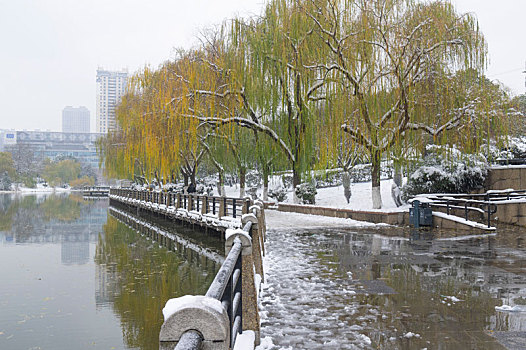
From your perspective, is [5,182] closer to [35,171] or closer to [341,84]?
[35,171]

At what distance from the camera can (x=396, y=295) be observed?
308 inches

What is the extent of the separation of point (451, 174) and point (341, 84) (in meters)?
7.09

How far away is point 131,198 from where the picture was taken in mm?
52719

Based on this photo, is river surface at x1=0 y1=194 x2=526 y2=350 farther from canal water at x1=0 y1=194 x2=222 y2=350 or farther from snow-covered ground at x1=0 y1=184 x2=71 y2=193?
snow-covered ground at x1=0 y1=184 x2=71 y2=193

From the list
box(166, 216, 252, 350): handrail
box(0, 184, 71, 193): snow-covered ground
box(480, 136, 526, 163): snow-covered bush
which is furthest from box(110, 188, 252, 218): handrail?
box(0, 184, 71, 193): snow-covered ground

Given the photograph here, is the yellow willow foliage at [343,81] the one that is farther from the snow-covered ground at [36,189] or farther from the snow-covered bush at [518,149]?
the snow-covered ground at [36,189]

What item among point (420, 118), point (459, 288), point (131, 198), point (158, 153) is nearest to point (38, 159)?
point (131, 198)

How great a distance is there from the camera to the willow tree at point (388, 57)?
64.0 ft

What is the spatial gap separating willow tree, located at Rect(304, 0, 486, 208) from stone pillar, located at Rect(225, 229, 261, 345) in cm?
1532

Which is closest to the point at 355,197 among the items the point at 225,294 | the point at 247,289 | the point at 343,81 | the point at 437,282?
the point at 343,81

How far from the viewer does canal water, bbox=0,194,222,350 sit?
32.5 feet

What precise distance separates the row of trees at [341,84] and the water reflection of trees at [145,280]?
18.5ft

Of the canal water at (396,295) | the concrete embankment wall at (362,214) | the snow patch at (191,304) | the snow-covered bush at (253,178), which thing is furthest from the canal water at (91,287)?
the snow-covered bush at (253,178)

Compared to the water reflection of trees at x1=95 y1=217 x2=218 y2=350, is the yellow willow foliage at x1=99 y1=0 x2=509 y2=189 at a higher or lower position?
higher
